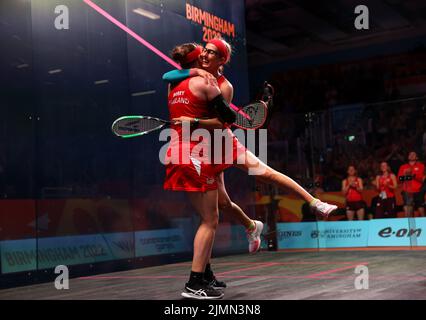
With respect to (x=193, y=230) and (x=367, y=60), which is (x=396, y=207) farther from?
(x=367, y=60)

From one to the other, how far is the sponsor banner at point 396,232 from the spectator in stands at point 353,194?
32cm

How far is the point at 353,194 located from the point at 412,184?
0.91 metres

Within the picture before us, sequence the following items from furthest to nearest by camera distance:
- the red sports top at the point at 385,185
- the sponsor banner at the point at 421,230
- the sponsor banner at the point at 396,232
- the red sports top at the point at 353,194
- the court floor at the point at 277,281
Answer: the red sports top at the point at 353,194 < the red sports top at the point at 385,185 < the sponsor banner at the point at 396,232 < the sponsor banner at the point at 421,230 < the court floor at the point at 277,281

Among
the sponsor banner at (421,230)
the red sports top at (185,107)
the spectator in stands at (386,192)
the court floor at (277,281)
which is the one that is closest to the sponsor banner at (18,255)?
the court floor at (277,281)

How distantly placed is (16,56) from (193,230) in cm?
287

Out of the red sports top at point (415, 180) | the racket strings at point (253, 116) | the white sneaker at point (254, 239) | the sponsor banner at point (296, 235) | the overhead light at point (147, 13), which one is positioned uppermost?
the overhead light at point (147, 13)

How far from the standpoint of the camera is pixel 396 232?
7629mm

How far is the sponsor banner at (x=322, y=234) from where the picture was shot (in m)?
7.95

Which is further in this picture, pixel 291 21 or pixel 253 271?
pixel 291 21

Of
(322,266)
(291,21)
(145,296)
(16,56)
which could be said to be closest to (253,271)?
(322,266)

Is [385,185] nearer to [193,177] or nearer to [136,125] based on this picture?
[136,125]

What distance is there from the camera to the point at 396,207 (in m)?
7.82

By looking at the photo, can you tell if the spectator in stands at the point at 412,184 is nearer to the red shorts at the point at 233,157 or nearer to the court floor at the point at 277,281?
the court floor at the point at 277,281

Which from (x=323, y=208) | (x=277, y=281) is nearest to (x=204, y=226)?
(x=323, y=208)
